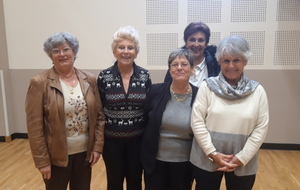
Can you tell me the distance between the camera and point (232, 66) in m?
1.57

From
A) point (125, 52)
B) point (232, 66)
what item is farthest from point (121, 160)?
point (232, 66)

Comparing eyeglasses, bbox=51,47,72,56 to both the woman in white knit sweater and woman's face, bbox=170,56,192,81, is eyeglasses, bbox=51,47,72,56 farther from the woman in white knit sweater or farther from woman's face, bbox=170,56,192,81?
the woman in white knit sweater

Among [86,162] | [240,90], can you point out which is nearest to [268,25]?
[240,90]

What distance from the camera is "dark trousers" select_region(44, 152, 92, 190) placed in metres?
1.75

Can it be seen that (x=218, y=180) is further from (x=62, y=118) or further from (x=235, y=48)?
(x=62, y=118)

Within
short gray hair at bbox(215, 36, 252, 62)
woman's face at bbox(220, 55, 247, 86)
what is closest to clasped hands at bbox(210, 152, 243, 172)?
woman's face at bbox(220, 55, 247, 86)

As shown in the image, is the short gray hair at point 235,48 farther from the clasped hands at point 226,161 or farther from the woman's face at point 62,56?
the woman's face at point 62,56

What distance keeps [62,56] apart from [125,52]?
0.47m

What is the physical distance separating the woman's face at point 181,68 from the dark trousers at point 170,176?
0.62m

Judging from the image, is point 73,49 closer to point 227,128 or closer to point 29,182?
point 227,128

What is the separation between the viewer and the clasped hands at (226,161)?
155cm

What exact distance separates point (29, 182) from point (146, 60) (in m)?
2.37

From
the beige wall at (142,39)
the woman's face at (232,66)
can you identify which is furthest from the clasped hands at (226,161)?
the beige wall at (142,39)

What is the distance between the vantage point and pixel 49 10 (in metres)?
3.99
